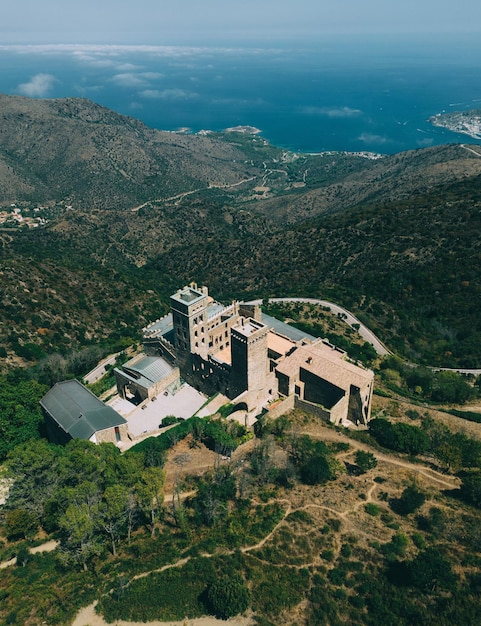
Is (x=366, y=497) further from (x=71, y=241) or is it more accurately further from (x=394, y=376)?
(x=71, y=241)

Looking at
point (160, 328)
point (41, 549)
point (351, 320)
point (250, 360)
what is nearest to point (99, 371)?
point (160, 328)

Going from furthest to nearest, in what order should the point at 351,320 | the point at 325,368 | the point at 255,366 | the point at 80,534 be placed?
the point at 351,320
the point at 325,368
the point at 255,366
the point at 80,534

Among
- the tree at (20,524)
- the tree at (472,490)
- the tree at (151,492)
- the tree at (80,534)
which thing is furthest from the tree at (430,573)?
the tree at (20,524)

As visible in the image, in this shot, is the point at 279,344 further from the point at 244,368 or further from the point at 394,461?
the point at 394,461

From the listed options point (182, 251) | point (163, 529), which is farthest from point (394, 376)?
point (182, 251)

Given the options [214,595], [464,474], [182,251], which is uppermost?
[214,595]

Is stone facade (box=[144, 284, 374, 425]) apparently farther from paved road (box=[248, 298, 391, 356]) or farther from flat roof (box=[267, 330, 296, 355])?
paved road (box=[248, 298, 391, 356])

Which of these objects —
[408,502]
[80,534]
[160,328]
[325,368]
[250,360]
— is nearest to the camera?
[80,534]
